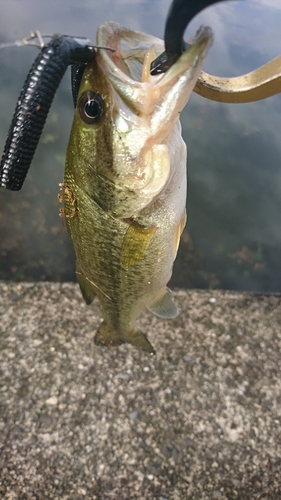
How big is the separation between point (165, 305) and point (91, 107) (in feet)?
3.22

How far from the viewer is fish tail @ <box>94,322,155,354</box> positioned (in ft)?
6.49

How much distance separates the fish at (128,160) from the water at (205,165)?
8.28 ft

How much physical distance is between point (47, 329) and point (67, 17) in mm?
4492

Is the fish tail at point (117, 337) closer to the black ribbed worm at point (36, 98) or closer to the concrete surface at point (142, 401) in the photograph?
the concrete surface at point (142, 401)

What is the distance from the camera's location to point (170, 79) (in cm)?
96

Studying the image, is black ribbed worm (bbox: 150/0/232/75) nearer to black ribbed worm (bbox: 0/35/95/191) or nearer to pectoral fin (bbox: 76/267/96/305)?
black ribbed worm (bbox: 0/35/95/191)

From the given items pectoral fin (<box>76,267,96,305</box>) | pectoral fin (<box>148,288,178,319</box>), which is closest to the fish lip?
pectoral fin (<box>76,267,96,305</box>)

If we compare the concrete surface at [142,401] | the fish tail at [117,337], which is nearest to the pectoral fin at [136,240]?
the fish tail at [117,337]

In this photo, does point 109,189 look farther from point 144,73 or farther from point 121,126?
point 144,73

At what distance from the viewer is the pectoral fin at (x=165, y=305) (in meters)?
1.73

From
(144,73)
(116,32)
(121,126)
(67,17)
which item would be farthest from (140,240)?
(67,17)

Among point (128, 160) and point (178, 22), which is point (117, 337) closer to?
point (128, 160)

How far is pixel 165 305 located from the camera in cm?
174

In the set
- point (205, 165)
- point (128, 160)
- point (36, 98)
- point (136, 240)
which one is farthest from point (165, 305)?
point (205, 165)
